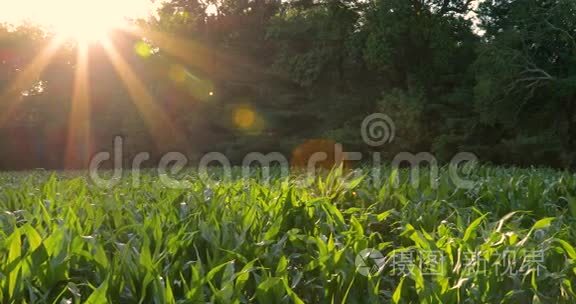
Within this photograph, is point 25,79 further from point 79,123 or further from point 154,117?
point 154,117

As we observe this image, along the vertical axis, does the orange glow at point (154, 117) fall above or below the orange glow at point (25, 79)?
below

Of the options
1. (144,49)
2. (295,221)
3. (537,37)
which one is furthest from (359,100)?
(295,221)

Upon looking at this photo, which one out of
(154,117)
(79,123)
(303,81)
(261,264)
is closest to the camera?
(261,264)

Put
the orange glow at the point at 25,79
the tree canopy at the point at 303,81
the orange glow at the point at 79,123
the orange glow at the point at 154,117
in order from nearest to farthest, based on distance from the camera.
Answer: the tree canopy at the point at 303,81 → the orange glow at the point at 154,117 → the orange glow at the point at 25,79 → the orange glow at the point at 79,123

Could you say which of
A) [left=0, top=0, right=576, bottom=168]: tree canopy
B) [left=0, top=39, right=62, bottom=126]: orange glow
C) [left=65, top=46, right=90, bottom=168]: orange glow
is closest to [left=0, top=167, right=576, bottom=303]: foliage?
[left=0, top=0, right=576, bottom=168]: tree canopy

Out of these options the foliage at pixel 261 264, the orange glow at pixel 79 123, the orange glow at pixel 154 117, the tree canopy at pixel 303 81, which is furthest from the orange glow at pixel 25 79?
the foliage at pixel 261 264

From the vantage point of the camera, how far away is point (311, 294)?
242cm

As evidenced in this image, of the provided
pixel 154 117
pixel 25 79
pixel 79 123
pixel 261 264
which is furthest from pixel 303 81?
pixel 261 264

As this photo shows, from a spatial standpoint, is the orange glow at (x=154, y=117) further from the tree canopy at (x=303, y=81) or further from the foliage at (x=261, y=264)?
the foliage at (x=261, y=264)

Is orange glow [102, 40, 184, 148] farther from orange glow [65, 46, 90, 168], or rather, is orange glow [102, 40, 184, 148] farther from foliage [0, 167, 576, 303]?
foliage [0, 167, 576, 303]

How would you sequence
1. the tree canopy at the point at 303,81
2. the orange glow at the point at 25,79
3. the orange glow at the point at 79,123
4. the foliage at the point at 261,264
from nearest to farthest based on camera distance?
the foliage at the point at 261,264, the tree canopy at the point at 303,81, the orange glow at the point at 25,79, the orange glow at the point at 79,123

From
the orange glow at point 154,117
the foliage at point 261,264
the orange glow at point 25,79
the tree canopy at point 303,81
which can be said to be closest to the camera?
the foliage at point 261,264

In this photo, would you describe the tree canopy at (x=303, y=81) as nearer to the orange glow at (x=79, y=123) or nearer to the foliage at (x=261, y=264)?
the orange glow at (x=79, y=123)

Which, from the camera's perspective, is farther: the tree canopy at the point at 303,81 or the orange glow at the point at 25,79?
the orange glow at the point at 25,79
